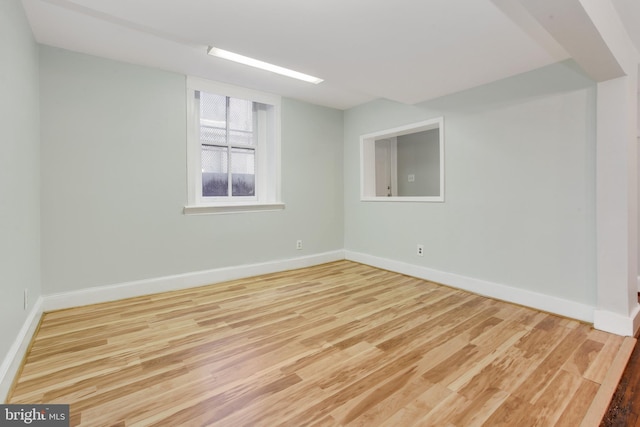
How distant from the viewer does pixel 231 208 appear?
385 cm

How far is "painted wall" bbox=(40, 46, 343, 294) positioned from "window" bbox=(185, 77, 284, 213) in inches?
5.3

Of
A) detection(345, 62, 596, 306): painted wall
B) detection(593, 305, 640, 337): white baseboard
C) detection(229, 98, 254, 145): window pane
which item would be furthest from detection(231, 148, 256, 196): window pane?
detection(593, 305, 640, 337): white baseboard

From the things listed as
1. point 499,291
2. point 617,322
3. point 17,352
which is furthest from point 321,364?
point 617,322

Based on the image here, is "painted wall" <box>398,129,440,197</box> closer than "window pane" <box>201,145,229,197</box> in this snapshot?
No

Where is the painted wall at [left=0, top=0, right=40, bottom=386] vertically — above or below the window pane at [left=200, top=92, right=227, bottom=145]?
below

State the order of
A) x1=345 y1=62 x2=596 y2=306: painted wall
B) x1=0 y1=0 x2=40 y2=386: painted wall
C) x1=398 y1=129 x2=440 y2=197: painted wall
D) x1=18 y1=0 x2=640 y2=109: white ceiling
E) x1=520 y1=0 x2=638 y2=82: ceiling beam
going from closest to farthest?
x1=520 y1=0 x2=638 y2=82: ceiling beam
x1=0 y1=0 x2=40 y2=386: painted wall
x1=18 y1=0 x2=640 y2=109: white ceiling
x1=345 y1=62 x2=596 y2=306: painted wall
x1=398 y1=129 x2=440 y2=197: painted wall

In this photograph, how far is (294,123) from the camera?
4.37 meters

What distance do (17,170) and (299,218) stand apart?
3051 millimetres

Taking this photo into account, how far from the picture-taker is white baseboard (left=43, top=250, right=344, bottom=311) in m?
2.86

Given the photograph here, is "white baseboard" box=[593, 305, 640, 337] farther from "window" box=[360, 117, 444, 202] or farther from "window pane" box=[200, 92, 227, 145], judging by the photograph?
"window pane" box=[200, 92, 227, 145]

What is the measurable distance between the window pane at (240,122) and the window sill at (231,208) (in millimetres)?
861

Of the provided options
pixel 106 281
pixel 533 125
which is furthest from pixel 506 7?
pixel 106 281

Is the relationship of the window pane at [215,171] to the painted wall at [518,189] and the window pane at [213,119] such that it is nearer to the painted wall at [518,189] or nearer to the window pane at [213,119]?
the window pane at [213,119]

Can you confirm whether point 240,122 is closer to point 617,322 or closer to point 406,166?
point 406,166
